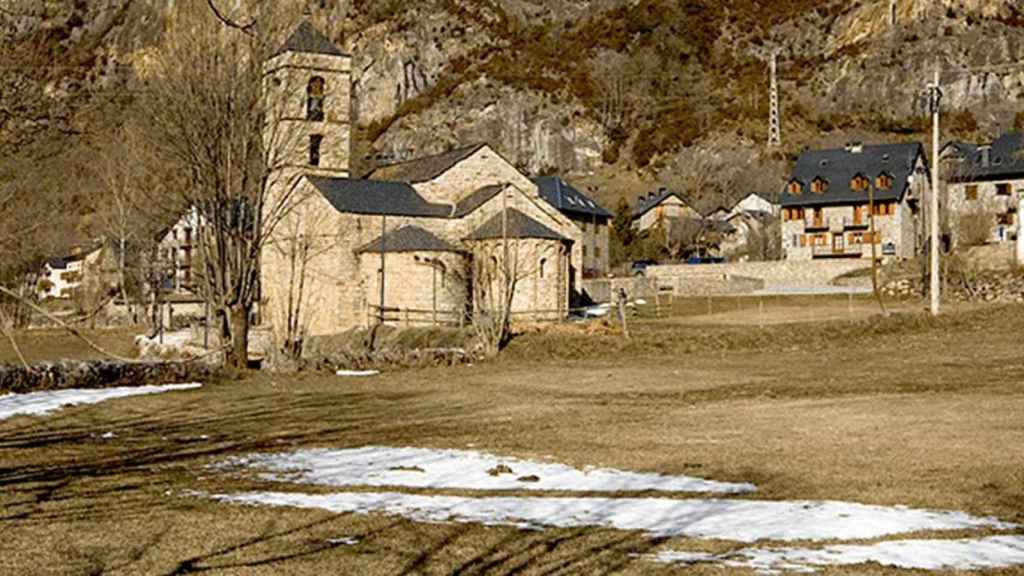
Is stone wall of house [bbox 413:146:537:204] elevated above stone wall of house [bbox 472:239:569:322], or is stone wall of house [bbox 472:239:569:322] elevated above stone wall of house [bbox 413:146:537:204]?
stone wall of house [bbox 413:146:537:204]

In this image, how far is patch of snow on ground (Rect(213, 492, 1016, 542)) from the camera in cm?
895

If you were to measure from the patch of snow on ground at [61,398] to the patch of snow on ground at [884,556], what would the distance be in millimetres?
13924

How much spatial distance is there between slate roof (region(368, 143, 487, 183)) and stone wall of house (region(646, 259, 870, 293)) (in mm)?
14466

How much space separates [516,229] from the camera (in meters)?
45.7

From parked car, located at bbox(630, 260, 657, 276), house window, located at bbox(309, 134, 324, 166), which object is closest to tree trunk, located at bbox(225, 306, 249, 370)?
house window, located at bbox(309, 134, 324, 166)

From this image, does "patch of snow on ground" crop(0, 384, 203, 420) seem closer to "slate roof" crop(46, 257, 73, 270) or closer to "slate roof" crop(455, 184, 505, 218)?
"slate roof" crop(455, 184, 505, 218)

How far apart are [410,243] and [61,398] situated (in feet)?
81.4

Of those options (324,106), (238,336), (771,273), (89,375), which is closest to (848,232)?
(771,273)

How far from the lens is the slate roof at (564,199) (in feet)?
234

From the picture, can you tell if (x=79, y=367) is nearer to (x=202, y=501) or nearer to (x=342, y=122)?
(x=202, y=501)

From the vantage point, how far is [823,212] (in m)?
74.2

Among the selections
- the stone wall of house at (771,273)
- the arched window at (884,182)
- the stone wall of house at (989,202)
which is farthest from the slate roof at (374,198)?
the stone wall of house at (989,202)

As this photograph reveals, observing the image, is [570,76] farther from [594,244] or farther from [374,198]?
[374,198]

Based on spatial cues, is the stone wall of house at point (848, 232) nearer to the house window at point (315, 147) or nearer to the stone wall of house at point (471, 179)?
the stone wall of house at point (471, 179)
